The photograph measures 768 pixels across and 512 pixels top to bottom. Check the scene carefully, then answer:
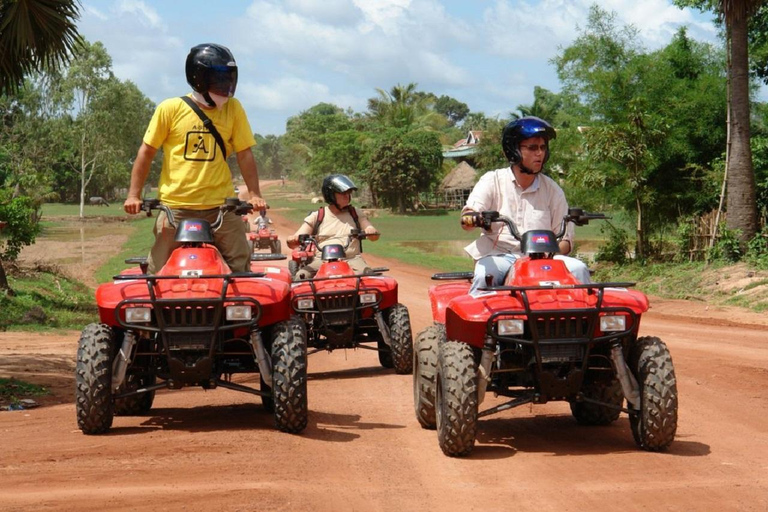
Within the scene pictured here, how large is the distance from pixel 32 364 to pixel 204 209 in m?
5.38

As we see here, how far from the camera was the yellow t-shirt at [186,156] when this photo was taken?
329 inches

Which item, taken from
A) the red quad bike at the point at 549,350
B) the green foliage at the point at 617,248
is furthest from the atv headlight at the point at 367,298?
the green foliage at the point at 617,248

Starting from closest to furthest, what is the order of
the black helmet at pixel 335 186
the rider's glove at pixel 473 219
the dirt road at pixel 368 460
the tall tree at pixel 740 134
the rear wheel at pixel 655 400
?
the dirt road at pixel 368 460
the rear wheel at pixel 655 400
the rider's glove at pixel 473 219
the black helmet at pixel 335 186
the tall tree at pixel 740 134

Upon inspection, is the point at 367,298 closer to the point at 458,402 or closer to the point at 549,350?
the point at 458,402

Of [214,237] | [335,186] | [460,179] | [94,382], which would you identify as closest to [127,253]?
[335,186]

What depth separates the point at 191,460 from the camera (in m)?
6.77

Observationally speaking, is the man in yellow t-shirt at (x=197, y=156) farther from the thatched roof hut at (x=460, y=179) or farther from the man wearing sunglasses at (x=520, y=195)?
the thatched roof hut at (x=460, y=179)

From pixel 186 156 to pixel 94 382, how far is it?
1.94m

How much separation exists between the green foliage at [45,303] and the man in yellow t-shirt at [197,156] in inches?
387

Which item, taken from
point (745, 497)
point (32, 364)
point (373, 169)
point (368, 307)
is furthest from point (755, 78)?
point (373, 169)

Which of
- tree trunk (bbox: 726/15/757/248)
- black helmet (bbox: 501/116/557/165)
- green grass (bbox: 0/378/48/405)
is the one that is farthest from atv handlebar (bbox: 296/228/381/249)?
tree trunk (bbox: 726/15/757/248)

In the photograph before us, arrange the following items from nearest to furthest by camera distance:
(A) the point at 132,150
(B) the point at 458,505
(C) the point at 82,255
Answer: 1. (B) the point at 458,505
2. (C) the point at 82,255
3. (A) the point at 132,150

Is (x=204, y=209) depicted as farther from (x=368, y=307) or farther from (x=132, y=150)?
(x=132, y=150)

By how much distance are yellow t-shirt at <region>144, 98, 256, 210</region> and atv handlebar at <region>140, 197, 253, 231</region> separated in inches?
6.6
